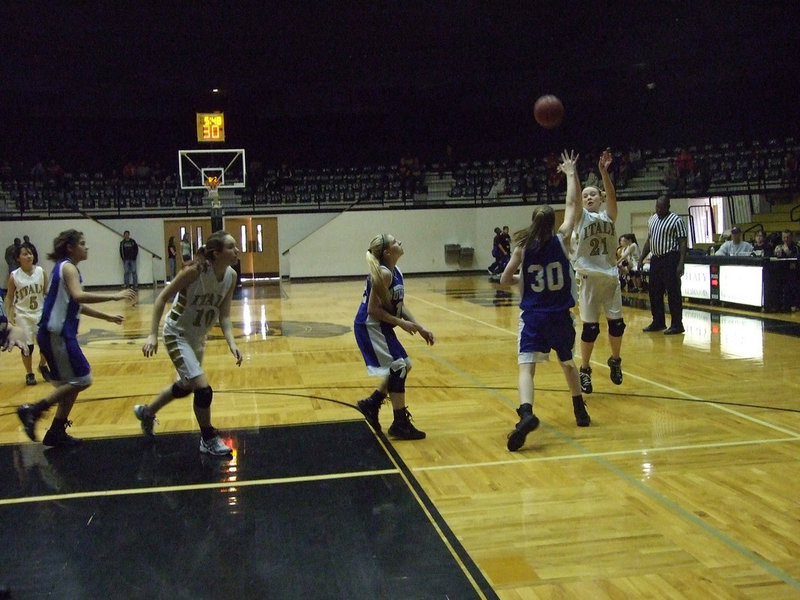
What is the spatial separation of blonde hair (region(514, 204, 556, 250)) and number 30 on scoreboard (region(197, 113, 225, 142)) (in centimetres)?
2316

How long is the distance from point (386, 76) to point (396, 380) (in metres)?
23.6

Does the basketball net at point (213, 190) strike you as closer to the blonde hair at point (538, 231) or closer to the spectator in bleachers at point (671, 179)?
the spectator in bleachers at point (671, 179)

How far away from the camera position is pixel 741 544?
11.4 feet

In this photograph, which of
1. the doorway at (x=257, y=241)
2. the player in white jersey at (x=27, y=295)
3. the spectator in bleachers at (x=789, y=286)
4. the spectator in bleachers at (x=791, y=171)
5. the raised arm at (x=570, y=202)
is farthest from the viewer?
the doorway at (x=257, y=241)

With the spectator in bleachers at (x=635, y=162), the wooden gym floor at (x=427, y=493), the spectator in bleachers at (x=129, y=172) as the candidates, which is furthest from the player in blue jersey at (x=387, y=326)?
the spectator in bleachers at (x=129, y=172)

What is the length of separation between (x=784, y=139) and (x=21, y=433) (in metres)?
22.5

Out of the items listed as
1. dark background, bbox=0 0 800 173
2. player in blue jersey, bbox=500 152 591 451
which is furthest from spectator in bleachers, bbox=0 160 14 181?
player in blue jersey, bbox=500 152 591 451

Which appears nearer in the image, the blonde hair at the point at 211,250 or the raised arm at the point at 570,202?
the blonde hair at the point at 211,250

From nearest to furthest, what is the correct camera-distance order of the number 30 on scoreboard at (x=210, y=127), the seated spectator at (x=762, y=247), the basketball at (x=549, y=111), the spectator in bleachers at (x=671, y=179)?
the basketball at (x=549, y=111), the seated spectator at (x=762, y=247), the spectator in bleachers at (x=671, y=179), the number 30 on scoreboard at (x=210, y=127)

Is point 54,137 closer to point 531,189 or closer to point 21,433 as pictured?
point 531,189

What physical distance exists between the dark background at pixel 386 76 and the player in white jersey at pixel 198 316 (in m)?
16.6

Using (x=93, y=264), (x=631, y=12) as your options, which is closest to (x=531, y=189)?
(x=631, y=12)

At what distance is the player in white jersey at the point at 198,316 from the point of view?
5.05m

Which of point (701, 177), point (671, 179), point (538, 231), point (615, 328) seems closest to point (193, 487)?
point (538, 231)
